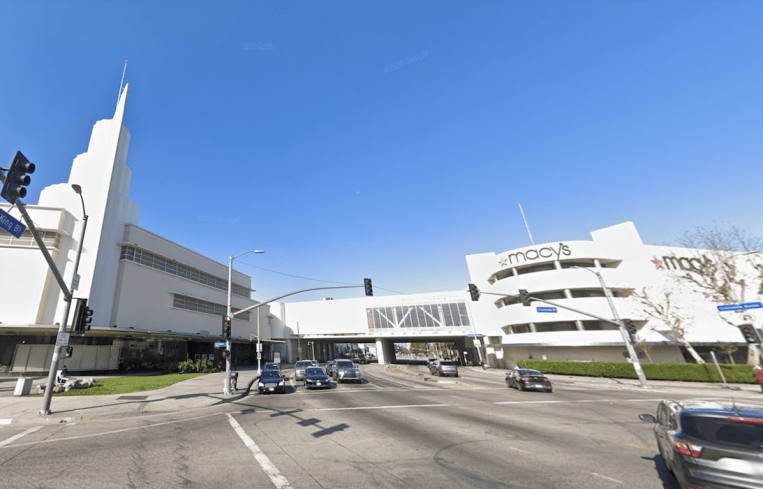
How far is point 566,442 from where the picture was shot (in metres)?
9.04

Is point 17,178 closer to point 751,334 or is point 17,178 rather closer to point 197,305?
point 751,334

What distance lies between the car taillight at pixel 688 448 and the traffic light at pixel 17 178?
13.8 metres

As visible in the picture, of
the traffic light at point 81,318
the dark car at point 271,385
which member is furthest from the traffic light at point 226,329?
the traffic light at point 81,318

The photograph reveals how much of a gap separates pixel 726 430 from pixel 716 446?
489mm

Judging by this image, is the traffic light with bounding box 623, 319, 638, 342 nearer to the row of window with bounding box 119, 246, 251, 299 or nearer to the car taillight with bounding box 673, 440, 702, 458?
the car taillight with bounding box 673, 440, 702, 458

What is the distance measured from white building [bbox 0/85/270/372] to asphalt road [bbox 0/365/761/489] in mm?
26478

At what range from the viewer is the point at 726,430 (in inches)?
189

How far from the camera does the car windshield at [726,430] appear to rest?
4.52m

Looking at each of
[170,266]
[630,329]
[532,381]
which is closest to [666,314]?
[630,329]

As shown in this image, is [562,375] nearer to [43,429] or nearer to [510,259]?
[510,259]

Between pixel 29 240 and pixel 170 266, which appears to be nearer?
pixel 29 240

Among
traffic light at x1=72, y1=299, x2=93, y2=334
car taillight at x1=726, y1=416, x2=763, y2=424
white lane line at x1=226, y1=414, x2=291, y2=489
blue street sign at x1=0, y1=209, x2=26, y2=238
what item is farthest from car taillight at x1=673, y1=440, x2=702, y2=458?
traffic light at x1=72, y1=299, x2=93, y2=334

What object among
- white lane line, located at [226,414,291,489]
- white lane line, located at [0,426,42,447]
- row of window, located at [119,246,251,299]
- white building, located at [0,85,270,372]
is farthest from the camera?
row of window, located at [119,246,251,299]

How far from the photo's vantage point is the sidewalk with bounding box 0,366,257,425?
1275cm
